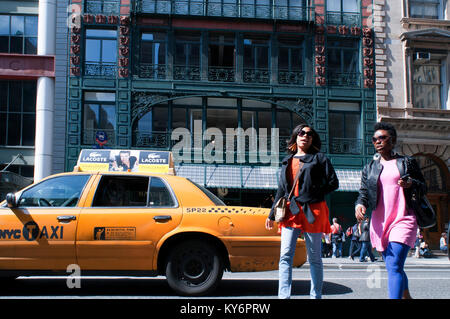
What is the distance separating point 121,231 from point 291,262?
232 centimetres

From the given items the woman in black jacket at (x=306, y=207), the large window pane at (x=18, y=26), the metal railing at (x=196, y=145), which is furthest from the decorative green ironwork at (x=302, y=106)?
the woman in black jacket at (x=306, y=207)

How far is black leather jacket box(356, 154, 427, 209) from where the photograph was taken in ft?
14.7

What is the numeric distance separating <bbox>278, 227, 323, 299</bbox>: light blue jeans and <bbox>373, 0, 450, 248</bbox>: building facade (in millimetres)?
18334

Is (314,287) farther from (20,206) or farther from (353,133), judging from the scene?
(353,133)

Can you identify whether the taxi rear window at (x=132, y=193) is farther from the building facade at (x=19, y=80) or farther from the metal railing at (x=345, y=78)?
the metal railing at (x=345, y=78)

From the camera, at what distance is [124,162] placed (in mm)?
10336

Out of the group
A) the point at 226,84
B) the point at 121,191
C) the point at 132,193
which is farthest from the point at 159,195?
the point at 226,84

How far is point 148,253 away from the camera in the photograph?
595 cm

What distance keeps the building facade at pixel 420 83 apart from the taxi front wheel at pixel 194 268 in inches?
695

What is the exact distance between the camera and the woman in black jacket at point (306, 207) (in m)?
4.70

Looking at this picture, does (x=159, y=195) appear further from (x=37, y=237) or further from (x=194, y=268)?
(x=37, y=237)

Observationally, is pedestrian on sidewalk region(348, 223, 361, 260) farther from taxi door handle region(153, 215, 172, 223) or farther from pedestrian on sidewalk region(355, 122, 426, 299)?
pedestrian on sidewalk region(355, 122, 426, 299)
